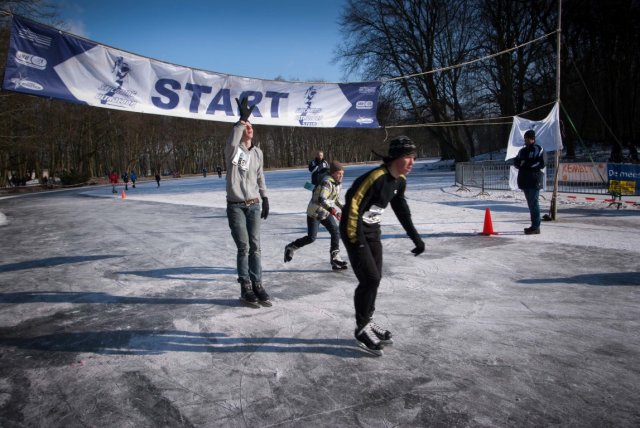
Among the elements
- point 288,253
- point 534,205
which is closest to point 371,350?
point 288,253

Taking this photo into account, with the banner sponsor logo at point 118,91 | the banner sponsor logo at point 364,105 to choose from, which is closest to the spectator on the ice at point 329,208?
the banner sponsor logo at point 118,91

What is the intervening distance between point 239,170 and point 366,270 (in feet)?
6.87

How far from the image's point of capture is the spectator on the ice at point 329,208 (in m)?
5.48

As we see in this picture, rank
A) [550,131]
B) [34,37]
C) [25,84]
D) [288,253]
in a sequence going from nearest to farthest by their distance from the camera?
[25,84] < [34,37] < [288,253] < [550,131]

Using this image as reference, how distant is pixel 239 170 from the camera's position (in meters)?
4.43

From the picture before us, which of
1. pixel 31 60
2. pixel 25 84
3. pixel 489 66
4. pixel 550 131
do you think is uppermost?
pixel 489 66

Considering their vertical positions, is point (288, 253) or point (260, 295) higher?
point (288, 253)

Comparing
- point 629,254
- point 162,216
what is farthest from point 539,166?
point 162,216

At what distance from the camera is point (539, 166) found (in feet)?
25.2

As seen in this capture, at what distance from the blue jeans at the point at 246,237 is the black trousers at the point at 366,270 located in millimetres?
1576

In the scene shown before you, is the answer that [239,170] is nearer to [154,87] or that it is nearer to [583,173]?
[154,87]

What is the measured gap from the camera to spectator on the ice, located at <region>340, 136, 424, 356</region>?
3113mm

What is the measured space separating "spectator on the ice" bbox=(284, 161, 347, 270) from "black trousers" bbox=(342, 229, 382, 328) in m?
2.00

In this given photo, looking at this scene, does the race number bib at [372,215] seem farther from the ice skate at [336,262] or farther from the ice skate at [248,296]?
the ice skate at [336,262]
